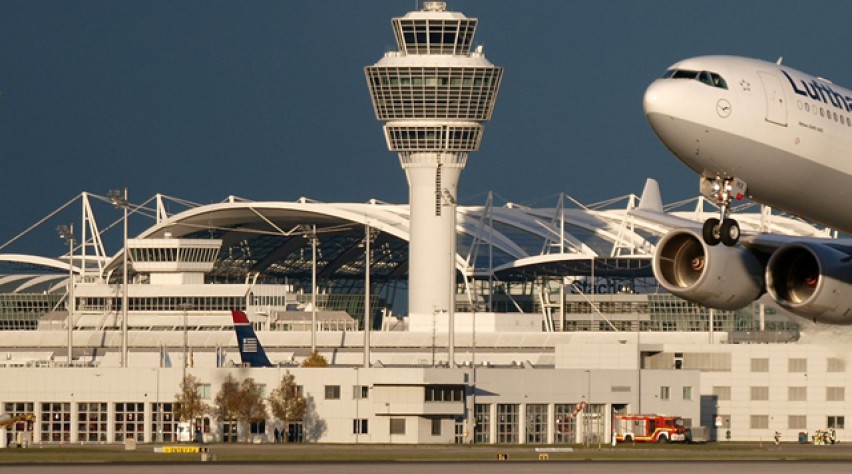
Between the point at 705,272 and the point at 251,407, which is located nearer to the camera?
the point at 705,272

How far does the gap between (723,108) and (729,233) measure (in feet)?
9.61

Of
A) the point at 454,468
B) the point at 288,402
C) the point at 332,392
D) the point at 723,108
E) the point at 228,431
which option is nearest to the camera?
the point at 723,108

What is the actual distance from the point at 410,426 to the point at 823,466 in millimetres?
53032

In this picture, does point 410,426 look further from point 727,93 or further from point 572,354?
point 727,93

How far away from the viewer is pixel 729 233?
1718 inches

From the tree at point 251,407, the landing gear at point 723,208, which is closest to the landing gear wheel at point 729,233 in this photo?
the landing gear at point 723,208

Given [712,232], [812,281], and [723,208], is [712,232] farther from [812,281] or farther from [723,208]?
[812,281]

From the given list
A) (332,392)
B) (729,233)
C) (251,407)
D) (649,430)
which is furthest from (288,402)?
(729,233)

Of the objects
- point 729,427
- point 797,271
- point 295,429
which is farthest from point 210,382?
Answer: point 797,271

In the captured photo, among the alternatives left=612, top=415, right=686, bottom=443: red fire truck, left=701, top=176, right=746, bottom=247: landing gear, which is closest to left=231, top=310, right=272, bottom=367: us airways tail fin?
left=612, top=415, right=686, bottom=443: red fire truck

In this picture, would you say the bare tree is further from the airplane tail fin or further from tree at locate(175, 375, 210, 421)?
the airplane tail fin

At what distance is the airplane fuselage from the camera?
144 feet

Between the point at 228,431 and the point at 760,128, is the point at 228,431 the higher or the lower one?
the lower one

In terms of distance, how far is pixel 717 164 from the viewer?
146 ft
